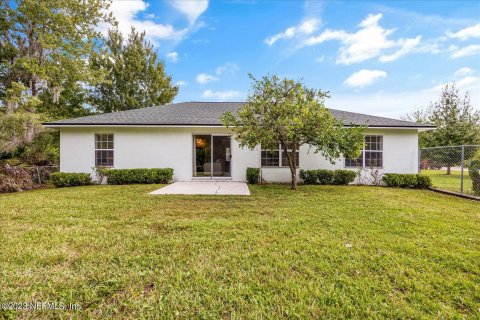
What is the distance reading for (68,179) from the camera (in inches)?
364

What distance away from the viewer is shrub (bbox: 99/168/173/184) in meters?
9.58

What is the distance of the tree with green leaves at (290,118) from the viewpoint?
7.09 m

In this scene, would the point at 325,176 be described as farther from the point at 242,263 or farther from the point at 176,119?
the point at 242,263

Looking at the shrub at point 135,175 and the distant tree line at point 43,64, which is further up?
the distant tree line at point 43,64

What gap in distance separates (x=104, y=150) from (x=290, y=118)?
9263 millimetres

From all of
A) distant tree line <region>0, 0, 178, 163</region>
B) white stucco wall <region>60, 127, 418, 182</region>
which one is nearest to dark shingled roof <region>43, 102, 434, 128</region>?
white stucco wall <region>60, 127, 418, 182</region>

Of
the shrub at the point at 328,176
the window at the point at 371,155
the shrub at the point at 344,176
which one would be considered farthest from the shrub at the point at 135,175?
the window at the point at 371,155

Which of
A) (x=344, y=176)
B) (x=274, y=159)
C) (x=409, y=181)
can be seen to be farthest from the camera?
(x=274, y=159)

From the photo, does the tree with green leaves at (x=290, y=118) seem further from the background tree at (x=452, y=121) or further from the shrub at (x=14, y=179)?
the background tree at (x=452, y=121)

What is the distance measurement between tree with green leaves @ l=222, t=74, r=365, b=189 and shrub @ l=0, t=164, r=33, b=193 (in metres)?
8.95

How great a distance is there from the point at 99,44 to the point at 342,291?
2233cm

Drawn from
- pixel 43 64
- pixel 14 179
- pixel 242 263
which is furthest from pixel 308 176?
pixel 43 64

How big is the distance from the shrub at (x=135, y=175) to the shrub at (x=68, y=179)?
2.56 feet

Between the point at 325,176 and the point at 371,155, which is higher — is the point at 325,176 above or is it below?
below
